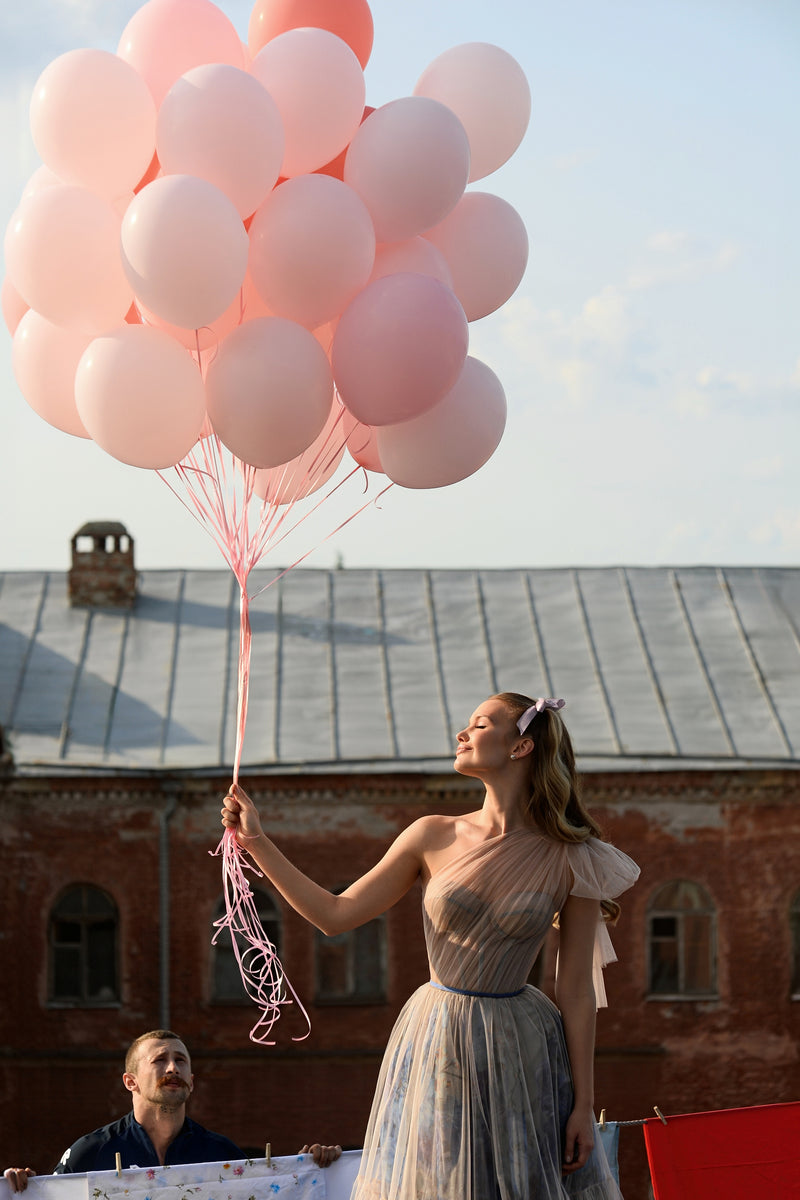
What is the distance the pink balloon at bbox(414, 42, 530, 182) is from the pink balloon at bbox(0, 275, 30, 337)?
1766 millimetres

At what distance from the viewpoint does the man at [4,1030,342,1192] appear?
498cm

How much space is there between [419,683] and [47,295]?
13.2 metres

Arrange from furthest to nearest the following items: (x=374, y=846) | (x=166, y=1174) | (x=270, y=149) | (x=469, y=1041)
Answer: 1. (x=374, y=846)
2. (x=166, y=1174)
3. (x=270, y=149)
4. (x=469, y=1041)

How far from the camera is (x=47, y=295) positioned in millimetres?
4691

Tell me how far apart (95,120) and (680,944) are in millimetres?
13476

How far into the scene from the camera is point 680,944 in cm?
1603

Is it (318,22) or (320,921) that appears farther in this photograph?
(318,22)

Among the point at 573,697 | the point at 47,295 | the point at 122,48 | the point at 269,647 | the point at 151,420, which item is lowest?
the point at 151,420

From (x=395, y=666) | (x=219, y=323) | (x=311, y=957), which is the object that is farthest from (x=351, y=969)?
(x=219, y=323)

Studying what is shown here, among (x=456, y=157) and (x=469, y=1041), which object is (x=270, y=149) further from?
(x=469, y=1041)

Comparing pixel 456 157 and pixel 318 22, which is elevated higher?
pixel 318 22

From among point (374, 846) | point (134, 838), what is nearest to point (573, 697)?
point (374, 846)

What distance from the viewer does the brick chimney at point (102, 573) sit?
18875mm

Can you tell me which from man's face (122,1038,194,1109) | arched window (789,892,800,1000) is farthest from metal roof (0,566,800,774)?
man's face (122,1038,194,1109)
